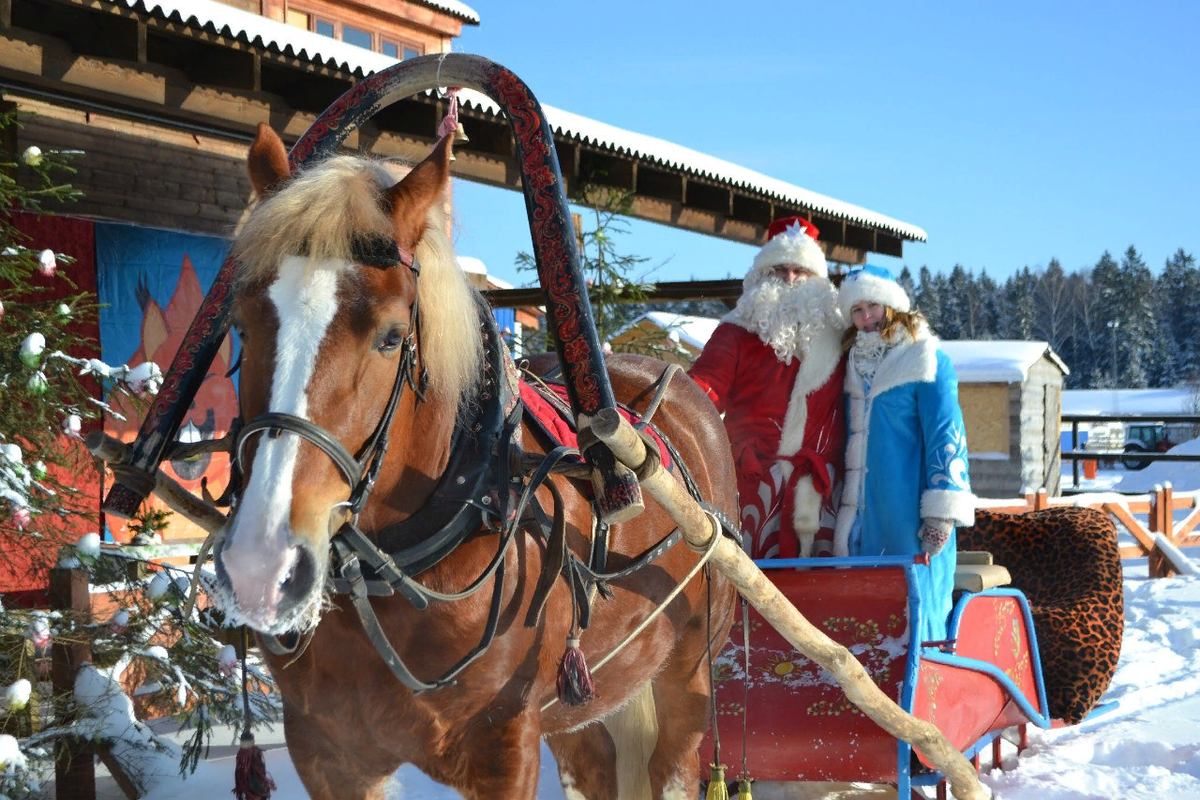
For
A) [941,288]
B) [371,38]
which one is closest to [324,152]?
[371,38]

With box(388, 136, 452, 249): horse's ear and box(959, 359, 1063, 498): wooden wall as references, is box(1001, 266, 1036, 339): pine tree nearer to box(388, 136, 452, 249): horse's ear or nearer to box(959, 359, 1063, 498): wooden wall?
box(959, 359, 1063, 498): wooden wall

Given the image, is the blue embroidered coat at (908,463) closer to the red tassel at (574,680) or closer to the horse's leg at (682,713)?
the horse's leg at (682,713)

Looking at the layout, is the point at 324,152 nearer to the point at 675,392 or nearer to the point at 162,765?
the point at 675,392

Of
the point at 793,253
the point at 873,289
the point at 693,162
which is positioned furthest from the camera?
the point at 693,162

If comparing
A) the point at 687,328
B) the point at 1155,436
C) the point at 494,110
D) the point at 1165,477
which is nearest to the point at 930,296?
the point at 1155,436

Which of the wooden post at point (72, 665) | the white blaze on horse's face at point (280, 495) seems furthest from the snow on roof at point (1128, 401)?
the white blaze on horse's face at point (280, 495)

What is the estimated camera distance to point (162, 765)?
443cm

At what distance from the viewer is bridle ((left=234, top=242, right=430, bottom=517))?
1.69 meters

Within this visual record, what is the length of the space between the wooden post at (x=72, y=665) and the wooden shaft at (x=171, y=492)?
219cm

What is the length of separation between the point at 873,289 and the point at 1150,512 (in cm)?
858

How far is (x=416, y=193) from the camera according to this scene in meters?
1.98

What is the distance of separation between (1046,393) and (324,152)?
21823mm

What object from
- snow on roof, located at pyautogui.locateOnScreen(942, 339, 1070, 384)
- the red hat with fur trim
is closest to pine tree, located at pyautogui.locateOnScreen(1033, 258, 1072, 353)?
snow on roof, located at pyautogui.locateOnScreen(942, 339, 1070, 384)

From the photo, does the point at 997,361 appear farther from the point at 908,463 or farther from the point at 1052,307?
the point at 1052,307
